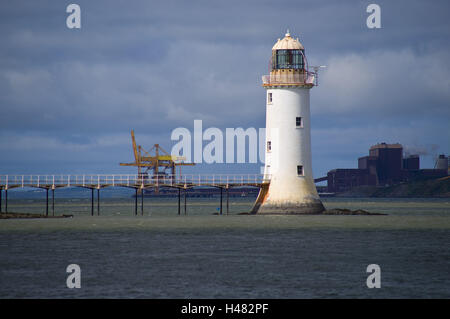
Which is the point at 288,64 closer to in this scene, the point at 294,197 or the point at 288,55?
the point at 288,55

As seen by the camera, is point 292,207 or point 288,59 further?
point 288,59

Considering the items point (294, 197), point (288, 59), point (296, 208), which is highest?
point (288, 59)

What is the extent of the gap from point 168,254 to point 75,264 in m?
6.30

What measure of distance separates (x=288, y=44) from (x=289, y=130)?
25.8 ft

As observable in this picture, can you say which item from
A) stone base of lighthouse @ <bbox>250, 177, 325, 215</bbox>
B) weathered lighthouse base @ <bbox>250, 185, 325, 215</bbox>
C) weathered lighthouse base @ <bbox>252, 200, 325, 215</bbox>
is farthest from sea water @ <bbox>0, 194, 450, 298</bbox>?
stone base of lighthouse @ <bbox>250, 177, 325, 215</bbox>

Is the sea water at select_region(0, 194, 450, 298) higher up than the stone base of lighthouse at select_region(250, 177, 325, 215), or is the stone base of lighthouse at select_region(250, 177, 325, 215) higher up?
the stone base of lighthouse at select_region(250, 177, 325, 215)

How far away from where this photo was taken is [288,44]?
2844 inches

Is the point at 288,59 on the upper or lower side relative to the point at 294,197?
upper

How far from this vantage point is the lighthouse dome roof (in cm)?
7227

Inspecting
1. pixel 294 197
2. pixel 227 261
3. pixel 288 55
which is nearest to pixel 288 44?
pixel 288 55

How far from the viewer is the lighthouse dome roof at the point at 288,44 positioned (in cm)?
→ 7227

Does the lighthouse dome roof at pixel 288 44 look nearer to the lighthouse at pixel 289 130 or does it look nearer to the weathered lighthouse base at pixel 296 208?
the lighthouse at pixel 289 130

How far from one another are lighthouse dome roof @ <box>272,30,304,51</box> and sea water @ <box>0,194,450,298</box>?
16389 millimetres

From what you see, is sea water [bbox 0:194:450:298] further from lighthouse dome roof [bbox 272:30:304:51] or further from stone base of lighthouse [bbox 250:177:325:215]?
lighthouse dome roof [bbox 272:30:304:51]
